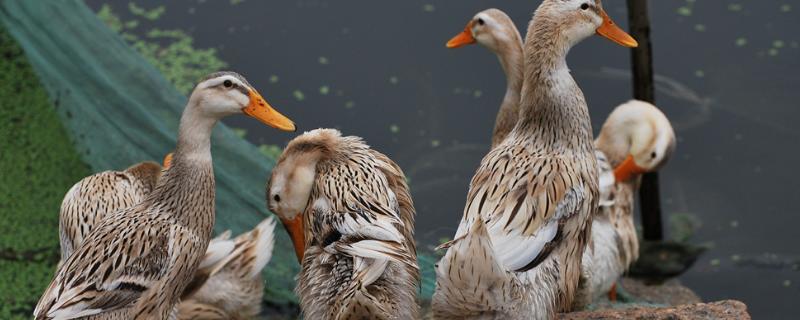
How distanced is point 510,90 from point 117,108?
7.05 feet

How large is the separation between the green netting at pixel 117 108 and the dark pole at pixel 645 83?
205 cm

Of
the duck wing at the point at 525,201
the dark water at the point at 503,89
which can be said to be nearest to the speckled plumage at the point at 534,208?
the duck wing at the point at 525,201

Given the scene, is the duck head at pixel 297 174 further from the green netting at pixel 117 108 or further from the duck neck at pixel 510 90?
the green netting at pixel 117 108

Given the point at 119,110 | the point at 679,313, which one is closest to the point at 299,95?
the point at 119,110

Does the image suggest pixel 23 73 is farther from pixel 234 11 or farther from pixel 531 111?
pixel 531 111

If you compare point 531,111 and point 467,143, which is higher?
point 531,111

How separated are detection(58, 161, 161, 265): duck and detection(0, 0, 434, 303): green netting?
2.48ft

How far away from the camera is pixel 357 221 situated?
4344mm

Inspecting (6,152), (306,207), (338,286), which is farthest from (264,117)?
(6,152)

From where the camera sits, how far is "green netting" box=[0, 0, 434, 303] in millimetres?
5844

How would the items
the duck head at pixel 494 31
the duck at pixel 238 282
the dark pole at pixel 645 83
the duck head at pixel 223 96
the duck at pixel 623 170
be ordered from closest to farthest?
the duck head at pixel 223 96 < the duck at pixel 238 282 < the duck head at pixel 494 31 < the duck at pixel 623 170 < the dark pole at pixel 645 83

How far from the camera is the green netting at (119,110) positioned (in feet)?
19.2

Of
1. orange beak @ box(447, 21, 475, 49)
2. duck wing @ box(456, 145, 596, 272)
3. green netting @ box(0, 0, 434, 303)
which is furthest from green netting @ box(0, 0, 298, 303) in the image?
duck wing @ box(456, 145, 596, 272)

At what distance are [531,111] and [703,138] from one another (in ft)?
9.43
